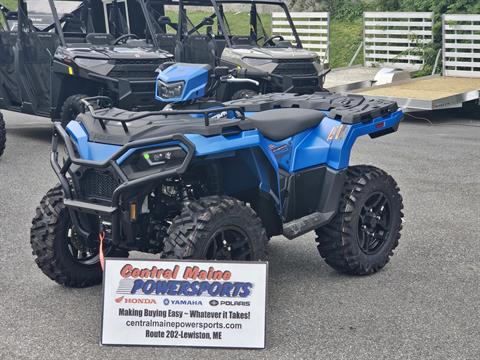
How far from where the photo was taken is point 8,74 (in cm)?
1193

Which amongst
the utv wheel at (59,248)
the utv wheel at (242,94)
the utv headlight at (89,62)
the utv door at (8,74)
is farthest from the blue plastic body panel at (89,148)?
the utv door at (8,74)

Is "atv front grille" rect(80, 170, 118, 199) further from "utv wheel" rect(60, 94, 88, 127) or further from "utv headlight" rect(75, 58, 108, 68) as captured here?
"utv headlight" rect(75, 58, 108, 68)

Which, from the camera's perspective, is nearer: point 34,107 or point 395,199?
point 395,199

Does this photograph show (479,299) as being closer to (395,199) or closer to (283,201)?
(395,199)

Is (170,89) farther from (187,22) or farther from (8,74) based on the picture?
(187,22)

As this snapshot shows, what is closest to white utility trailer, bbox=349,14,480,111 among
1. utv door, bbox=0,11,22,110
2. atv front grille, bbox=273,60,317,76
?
atv front grille, bbox=273,60,317,76

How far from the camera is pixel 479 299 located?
5238 mm

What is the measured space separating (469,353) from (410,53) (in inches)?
527

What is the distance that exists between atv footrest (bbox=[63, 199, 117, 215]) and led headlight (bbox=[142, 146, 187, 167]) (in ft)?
1.02

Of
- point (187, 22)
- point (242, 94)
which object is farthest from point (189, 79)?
point (187, 22)

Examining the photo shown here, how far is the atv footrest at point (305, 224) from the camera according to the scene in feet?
17.5

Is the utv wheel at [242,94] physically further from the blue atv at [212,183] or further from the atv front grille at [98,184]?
the atv front grille at [98,184]

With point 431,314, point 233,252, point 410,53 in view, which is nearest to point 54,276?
point 233,252

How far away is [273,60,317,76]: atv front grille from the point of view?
12320 millimetres
